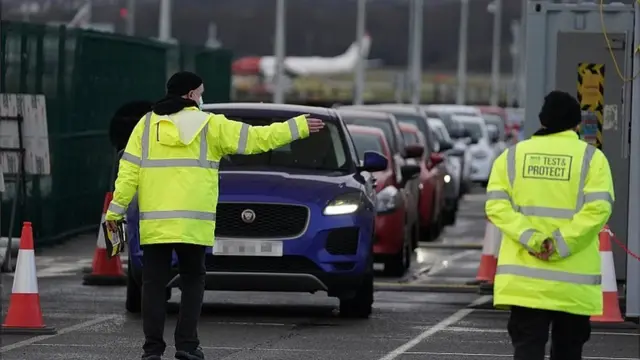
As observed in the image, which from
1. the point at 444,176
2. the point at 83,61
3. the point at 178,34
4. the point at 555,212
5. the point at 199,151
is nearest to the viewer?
the point at 555,212

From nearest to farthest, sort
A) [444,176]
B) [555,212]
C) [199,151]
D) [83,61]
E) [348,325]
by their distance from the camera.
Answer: [555,212]
[199,151]
[348,325]
[83,61]
[444,176]

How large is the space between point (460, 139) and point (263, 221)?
2616 centimetres

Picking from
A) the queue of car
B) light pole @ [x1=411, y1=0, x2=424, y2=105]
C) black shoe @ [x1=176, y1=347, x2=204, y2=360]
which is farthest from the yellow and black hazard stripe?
light pole @ [x1=411, y1=0, x2=424, y2=105]

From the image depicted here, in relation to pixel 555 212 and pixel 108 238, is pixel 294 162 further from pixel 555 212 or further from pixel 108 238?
pixel 555 212

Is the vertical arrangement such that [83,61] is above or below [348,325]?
above

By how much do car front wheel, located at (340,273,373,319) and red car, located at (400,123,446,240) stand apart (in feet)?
31.9

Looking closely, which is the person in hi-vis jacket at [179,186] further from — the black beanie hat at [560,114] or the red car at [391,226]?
the red car at [391,226]

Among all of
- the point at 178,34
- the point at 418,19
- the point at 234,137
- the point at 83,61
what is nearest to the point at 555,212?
the point at 234,137

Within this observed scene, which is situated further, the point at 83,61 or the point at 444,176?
the point at 444,176

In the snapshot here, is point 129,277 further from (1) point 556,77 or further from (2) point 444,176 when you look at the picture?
(2) point 444,176

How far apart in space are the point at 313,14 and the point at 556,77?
15724 cm

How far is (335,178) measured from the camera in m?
15.4

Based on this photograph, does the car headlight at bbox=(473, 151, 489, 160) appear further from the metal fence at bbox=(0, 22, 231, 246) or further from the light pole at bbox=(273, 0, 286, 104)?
the metal fence at bbox=(0, 22, 231, 246)

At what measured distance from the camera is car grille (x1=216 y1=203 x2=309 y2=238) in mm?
14734
